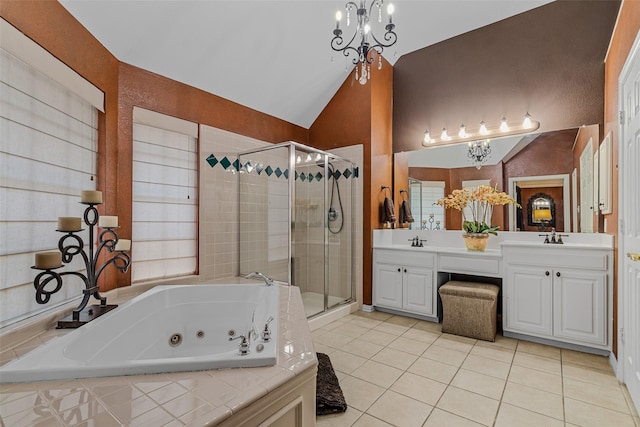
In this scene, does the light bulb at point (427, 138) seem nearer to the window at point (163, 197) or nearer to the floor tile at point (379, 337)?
the floor tile at point (379, 337)

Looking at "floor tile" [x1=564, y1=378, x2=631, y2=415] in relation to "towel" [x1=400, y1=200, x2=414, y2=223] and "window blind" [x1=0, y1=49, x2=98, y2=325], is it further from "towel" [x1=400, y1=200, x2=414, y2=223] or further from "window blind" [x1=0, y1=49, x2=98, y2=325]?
"window blind" [x1=0, y1=49, x2=98, y2=325]

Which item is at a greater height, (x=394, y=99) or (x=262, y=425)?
(x=394, y=99)

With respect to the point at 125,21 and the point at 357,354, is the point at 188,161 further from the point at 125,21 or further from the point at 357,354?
the point at 357,354

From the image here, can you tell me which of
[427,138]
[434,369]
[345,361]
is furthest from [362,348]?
[427,138]

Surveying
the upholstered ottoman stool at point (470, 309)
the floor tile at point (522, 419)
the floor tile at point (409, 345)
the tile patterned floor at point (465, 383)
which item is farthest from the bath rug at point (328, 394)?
the upholstered ottoman stool at point (470, 309)

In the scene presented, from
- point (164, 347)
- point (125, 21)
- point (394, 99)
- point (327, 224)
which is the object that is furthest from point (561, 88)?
point (164, 347)

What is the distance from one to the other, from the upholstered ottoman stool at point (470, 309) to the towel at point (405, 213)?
3.26ft

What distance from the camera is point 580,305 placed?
249cm

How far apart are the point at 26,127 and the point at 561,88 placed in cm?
416

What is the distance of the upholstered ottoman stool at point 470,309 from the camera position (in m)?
2.77

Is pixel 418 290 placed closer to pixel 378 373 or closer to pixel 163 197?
pixel 378 373

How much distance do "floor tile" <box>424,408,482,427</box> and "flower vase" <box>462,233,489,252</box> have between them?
1.80m

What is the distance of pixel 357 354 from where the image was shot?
2.52 metres

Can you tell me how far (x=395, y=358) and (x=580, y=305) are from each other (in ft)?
5.14
